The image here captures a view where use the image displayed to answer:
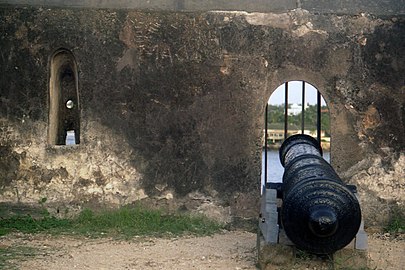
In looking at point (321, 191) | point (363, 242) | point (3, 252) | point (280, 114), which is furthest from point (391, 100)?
point (280, 114)

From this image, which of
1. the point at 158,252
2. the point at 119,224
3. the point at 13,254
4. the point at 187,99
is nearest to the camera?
the point at 13,254

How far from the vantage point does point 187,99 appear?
27.8ft

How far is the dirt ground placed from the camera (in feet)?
20.7

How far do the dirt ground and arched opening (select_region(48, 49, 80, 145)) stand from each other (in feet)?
5.84

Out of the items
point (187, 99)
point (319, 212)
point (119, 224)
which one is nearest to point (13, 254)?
point (119, 224)

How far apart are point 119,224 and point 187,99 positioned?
186cm

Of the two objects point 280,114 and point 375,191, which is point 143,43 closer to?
point 375,191

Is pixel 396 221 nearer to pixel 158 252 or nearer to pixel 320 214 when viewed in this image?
pixel 158 252

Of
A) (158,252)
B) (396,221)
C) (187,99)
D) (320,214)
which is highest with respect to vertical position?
(187,99)

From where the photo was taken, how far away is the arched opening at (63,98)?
8.66 metres

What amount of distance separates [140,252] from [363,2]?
4485 millimetres

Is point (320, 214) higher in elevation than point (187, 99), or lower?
lower

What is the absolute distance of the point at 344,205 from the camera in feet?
17.3

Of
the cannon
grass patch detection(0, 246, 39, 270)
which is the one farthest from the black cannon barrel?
grass patch detection(0, 246, 39, 270)
